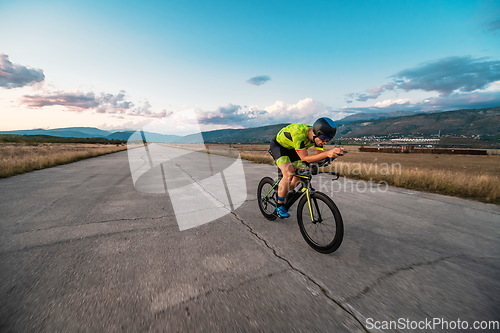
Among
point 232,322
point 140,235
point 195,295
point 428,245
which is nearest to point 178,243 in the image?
point 140,235

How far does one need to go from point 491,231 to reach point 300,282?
13.5ft

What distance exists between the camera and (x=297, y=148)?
3553 millimetres

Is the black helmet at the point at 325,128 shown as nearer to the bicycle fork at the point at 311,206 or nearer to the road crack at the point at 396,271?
the bicycle fork at the point at 311,206

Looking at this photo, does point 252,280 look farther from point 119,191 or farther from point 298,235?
point 119,191

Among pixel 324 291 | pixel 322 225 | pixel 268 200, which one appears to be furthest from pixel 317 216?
pixel 268 200

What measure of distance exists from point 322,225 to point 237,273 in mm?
1502

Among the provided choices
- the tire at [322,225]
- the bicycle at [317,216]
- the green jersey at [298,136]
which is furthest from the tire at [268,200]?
the green jersey at [298,136]

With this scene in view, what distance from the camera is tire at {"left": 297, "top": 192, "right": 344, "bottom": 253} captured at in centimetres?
290

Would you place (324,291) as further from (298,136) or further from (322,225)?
(298,136)

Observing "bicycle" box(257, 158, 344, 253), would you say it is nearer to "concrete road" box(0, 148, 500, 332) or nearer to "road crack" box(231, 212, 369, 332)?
"concrete road" box(0, 148, 500, 332)

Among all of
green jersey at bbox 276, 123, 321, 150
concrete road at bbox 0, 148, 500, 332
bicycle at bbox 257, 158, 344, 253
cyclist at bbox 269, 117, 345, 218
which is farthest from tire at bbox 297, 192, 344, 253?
green jersey at bbox 276, 123, 321, 150

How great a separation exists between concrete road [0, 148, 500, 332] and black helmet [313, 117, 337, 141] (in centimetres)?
171

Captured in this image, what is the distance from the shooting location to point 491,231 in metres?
3.87

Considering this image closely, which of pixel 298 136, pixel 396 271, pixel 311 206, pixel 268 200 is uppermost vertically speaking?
pixel 298 136
